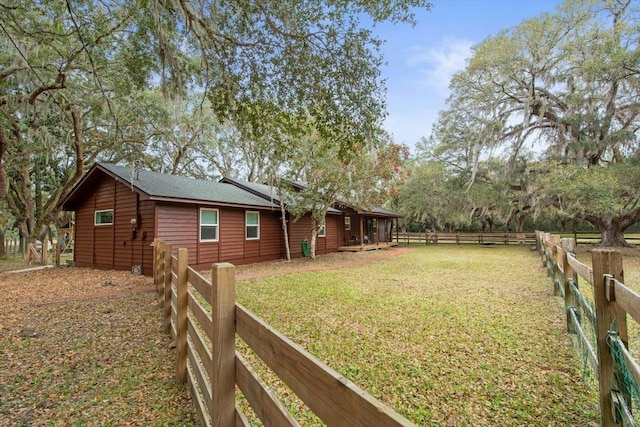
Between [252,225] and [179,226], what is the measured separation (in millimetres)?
3243

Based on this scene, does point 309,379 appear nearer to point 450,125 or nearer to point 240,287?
point 240,287

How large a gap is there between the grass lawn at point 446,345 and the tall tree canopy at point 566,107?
9456 mm

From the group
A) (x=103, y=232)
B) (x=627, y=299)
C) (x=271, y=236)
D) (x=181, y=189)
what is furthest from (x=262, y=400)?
(x=271, y=236)

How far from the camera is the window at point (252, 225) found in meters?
12.7

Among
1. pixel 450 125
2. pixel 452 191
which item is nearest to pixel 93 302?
pixel 450 125

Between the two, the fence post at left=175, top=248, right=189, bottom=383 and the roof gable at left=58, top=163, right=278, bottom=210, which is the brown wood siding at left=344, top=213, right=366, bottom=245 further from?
the fence post at left=175, top=248, right=189, bottom=383

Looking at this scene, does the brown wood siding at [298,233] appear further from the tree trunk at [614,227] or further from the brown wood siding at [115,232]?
the tree trunk at [614,227]

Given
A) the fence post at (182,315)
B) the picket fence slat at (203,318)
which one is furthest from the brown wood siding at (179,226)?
the picket fence slat at (203,318)

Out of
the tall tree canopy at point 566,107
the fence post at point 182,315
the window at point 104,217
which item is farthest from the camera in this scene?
the tall tree canopy at point 566,107

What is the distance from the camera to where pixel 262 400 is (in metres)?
1.33

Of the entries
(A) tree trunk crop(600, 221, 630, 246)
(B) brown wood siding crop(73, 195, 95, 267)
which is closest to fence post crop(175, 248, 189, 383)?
(B) brown wood siding crop(73, 195, 95, 267)

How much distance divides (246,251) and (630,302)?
1179 cm

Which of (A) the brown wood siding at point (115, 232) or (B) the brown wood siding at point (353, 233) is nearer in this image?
(A) the brown wood siding at point (115, 232)

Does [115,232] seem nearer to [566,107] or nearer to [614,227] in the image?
[566,107]
